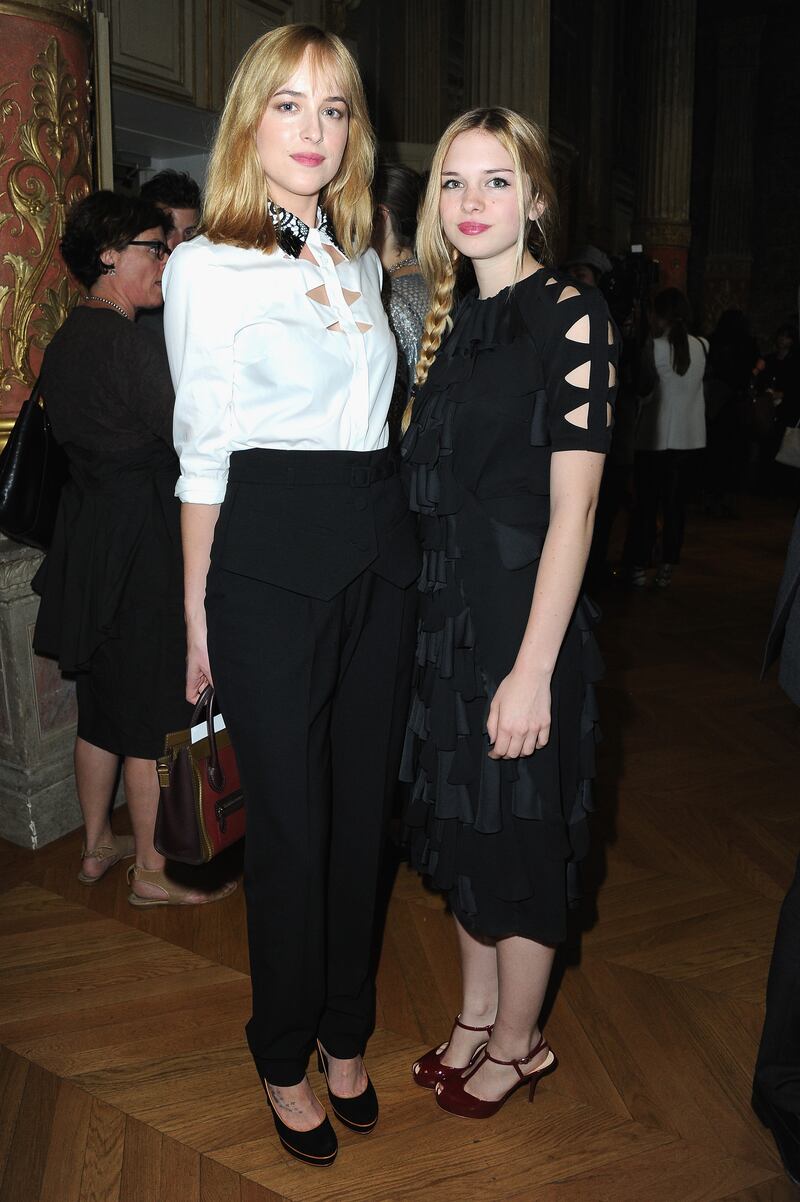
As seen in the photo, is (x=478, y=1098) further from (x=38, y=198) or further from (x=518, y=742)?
(x=38, y=198)

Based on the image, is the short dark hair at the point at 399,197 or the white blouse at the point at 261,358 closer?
the white blouse at the point at 261,358

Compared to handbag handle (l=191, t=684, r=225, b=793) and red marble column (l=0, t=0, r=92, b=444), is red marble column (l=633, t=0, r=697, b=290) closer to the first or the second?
red marble column (l=0, t=0, r=92, b=444)

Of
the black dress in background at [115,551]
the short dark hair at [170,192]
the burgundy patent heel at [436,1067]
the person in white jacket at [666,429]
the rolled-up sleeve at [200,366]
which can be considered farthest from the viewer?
the person in white jacket at [666,429]

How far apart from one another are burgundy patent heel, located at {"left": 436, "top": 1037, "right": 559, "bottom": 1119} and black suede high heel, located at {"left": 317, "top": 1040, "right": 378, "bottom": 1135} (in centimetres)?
13

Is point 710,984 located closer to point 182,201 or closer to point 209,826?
point 209,826

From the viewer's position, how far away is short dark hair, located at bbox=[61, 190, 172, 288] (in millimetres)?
2658

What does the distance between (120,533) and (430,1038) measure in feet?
4.69

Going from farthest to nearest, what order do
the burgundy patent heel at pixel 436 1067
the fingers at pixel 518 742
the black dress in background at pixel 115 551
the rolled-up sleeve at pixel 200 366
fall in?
1. the black dress in background at pixel 115 551
2. the burgundy patent heel at pixel 436 1067
3. the fingers at pixel 518 742
4. the rolled-up sleeve at pixel 200 366

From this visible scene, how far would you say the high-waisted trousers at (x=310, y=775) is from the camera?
5.44 feet

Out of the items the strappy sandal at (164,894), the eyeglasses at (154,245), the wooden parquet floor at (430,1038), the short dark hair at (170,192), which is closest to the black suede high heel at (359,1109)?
the wooden parquet floor at (430,1038)

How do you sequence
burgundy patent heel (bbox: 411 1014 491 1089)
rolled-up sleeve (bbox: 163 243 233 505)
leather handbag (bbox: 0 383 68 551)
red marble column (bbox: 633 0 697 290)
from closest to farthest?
1. rolled-up sleeve (bbox: 163 243 233 505)
2. burgundy patent heel (bbox: 411 1014 491 1089)
3. leather handbag (bbox: 0 383 68 551)
4. red marble column (bbox: 633 0 697 290)

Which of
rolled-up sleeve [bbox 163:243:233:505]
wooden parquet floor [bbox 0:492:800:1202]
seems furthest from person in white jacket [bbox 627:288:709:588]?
rolled-up sleeve [bbox 163:243:233:505]

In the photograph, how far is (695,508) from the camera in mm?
9289

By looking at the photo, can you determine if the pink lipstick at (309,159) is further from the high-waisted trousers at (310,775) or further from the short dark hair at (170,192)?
the short dark hair at (170,192)
